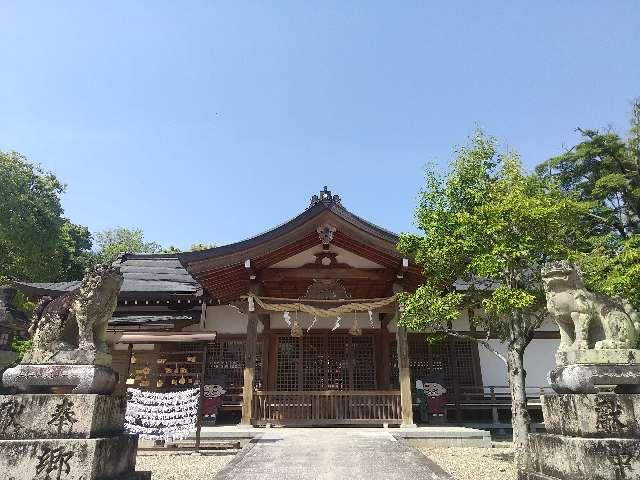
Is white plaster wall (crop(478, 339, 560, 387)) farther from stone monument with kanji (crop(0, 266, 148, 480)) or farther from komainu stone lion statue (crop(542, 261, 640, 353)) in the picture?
stone monument with kanji (crop(0, 266, 148, 480))

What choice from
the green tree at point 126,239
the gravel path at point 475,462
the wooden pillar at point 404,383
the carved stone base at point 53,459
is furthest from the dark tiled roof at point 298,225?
the green tree at point 126,239

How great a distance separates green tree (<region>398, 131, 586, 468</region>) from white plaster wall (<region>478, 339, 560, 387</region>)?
12.1ft

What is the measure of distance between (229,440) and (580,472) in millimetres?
7623

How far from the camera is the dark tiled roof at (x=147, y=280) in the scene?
13.1 meters

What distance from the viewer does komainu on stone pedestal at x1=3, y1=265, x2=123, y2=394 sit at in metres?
4.81

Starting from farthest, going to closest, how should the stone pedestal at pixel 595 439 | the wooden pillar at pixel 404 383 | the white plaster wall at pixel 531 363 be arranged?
the white plaster wall at pixel 531 363
the wooden pillar at pixel 404 383
the stone pedestal at pixel 595 439

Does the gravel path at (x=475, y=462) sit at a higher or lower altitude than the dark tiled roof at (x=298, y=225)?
lower

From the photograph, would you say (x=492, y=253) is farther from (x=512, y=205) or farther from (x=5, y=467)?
(x=5, y=467)

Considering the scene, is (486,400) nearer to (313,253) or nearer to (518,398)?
(518,398)

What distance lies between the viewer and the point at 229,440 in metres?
9.70

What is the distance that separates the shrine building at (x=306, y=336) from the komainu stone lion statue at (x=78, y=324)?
580 centimetres

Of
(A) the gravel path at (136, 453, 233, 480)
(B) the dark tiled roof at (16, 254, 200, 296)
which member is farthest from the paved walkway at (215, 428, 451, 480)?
(B) the dark tiled roof at (16, 254, 200, 296)

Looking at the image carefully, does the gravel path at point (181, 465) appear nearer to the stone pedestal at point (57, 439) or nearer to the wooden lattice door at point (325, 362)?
the stone pedestal at point (57, 439)

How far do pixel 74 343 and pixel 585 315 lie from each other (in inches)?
244
